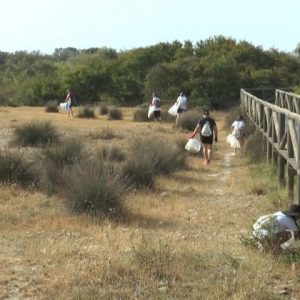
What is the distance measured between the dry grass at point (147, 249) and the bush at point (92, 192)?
0.85ft

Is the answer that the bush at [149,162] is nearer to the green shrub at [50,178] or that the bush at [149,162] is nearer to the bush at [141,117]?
the green shrub at [50,178]

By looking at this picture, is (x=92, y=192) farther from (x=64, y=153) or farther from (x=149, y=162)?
(x=64, y=153)

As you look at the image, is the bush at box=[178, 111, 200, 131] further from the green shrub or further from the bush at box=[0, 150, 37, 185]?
the bush at box=[0, 150, 37, 185]

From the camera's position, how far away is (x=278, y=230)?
23.1 feet

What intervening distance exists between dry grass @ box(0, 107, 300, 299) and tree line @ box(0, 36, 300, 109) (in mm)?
26133

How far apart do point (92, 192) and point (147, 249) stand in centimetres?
366

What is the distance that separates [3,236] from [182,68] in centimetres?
3631

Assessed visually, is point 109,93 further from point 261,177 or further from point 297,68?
point 261,177

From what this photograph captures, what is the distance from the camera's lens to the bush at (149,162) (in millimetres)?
13266

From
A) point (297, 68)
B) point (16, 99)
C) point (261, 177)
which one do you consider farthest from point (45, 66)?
point (261, 177)

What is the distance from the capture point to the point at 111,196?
10305 mm

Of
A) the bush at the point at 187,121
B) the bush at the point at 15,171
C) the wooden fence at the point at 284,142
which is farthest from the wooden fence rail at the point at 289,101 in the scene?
the bush at the point at 15,171

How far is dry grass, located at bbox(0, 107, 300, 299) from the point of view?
605 centimetres

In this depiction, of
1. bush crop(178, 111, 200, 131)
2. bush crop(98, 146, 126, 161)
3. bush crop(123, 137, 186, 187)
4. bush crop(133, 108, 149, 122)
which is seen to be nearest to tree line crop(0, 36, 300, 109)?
bush crop(133, 108, 149, 122)
